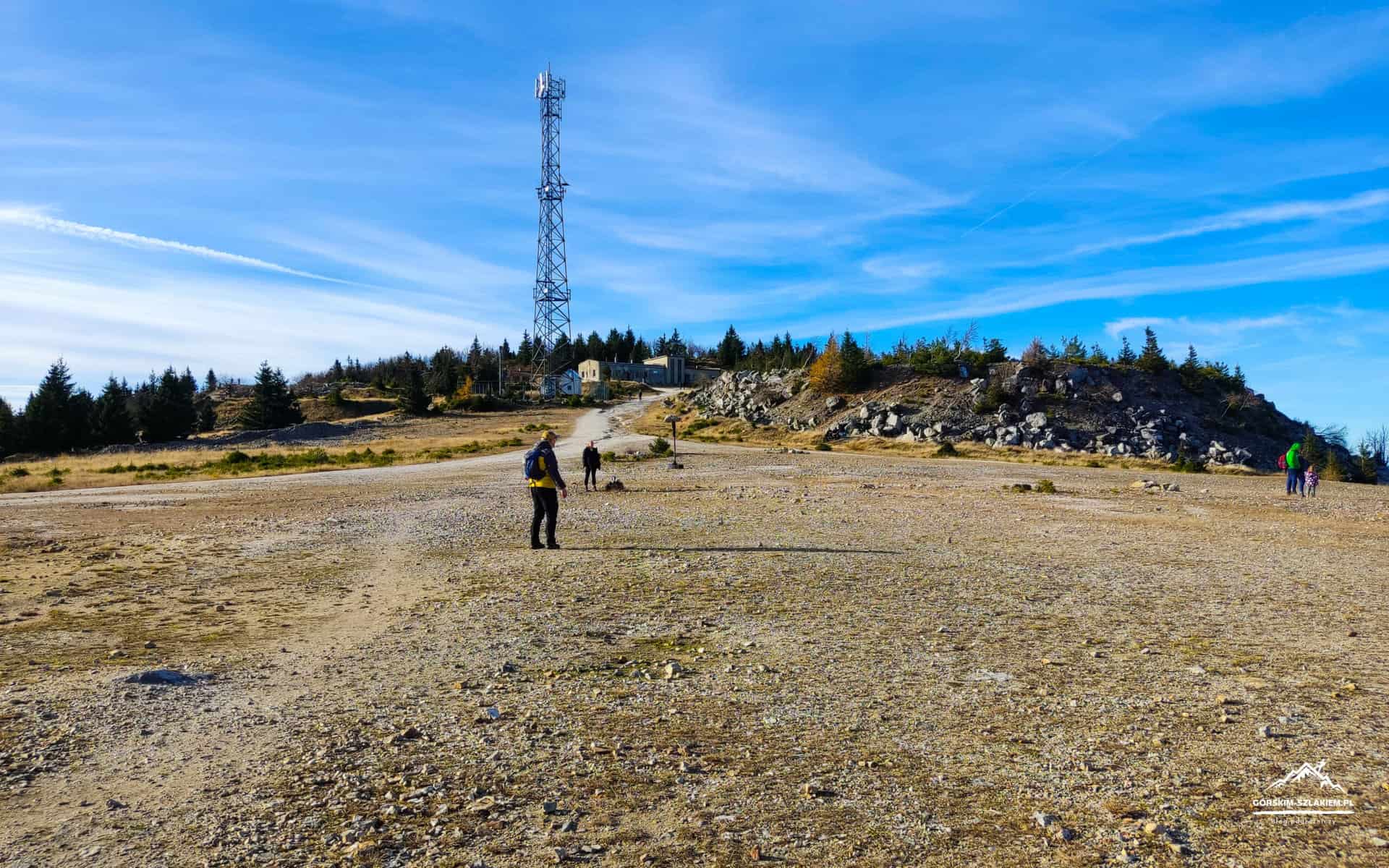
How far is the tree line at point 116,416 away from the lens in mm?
60781

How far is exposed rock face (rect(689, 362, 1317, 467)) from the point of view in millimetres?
47562

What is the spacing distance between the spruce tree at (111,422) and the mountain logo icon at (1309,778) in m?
77.0

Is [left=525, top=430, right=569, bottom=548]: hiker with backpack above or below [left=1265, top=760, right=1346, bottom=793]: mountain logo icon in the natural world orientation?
above

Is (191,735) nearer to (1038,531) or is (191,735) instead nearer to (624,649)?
(624,649)

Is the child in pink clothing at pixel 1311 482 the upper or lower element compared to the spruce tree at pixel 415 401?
lower

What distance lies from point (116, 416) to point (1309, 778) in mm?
80850

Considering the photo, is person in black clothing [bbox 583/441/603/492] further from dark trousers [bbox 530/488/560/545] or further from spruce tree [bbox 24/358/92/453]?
spruce tree [bbox 24/358/92/453]

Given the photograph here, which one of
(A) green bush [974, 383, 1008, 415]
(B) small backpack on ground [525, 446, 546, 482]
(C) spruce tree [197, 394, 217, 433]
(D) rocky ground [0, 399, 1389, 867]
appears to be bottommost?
(D) rocky ground [0, 399, 1389, 867]

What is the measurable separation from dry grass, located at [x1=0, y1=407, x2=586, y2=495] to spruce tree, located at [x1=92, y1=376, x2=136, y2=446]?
1369 centimetres

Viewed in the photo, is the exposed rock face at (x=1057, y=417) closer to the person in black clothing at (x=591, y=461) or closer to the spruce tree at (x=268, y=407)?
the person in black clothing at (x=591, y=461)

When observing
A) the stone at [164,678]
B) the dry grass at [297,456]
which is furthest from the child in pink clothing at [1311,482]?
the dry grass at [297,456]

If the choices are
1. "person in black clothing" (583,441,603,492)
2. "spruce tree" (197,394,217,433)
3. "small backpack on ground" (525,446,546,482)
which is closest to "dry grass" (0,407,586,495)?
"person in black clothing" (583,441,603,492)

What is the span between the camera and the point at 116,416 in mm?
65875

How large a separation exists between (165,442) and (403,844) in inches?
2750
